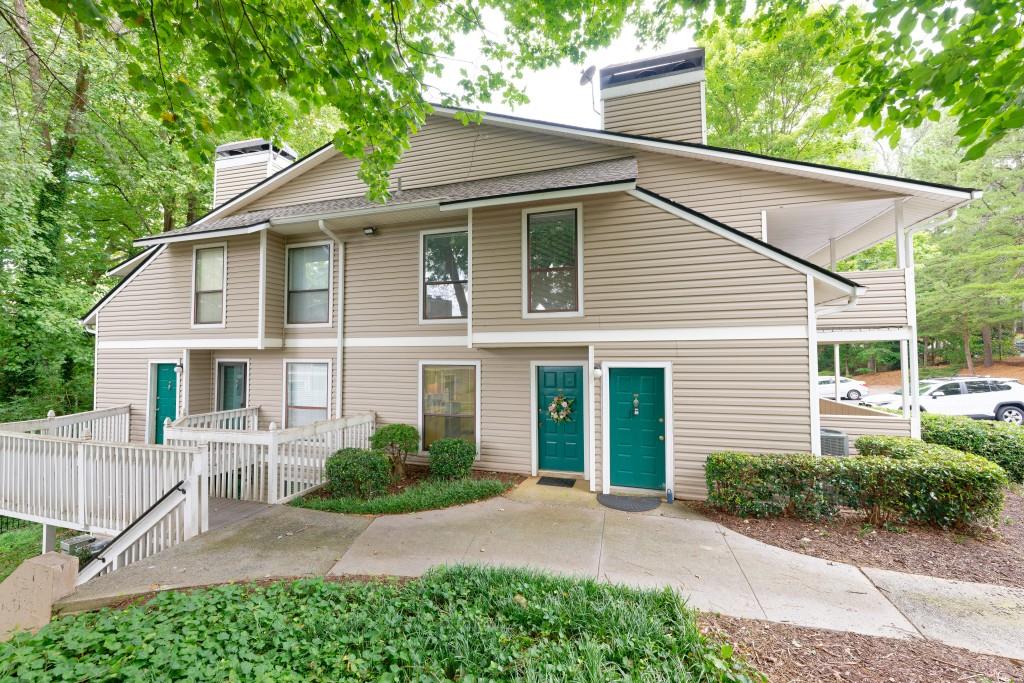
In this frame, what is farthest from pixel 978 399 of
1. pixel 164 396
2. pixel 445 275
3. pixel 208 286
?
pixel 164 396

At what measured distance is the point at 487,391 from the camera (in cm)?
783

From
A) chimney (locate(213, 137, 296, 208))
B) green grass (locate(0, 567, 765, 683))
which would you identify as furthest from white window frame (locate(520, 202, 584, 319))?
chimney (locate(213, 137, 296, 208))

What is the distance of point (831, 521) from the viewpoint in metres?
5.08

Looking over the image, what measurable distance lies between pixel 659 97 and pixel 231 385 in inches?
475

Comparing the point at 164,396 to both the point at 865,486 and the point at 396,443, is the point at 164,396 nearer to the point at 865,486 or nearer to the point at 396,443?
the point at 396,443

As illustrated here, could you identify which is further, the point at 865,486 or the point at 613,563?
the point at 865,486

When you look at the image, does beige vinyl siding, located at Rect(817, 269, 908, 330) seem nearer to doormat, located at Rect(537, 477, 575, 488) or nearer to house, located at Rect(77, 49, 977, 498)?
house, located at Rect(77, 49, 977, 498)

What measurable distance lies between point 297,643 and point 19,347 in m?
16.9

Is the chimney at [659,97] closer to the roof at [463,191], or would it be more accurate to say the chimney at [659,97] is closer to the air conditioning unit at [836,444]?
the roof at [463,191]

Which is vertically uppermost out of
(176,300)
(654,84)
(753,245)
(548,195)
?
(654,84)

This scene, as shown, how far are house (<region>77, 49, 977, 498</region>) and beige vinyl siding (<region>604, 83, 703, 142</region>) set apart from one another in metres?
0.04

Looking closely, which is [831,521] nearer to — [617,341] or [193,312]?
[617,341]

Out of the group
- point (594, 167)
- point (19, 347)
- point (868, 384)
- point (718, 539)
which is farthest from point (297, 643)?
point (868, 384)

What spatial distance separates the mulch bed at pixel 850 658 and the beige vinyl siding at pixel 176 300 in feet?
32.4
